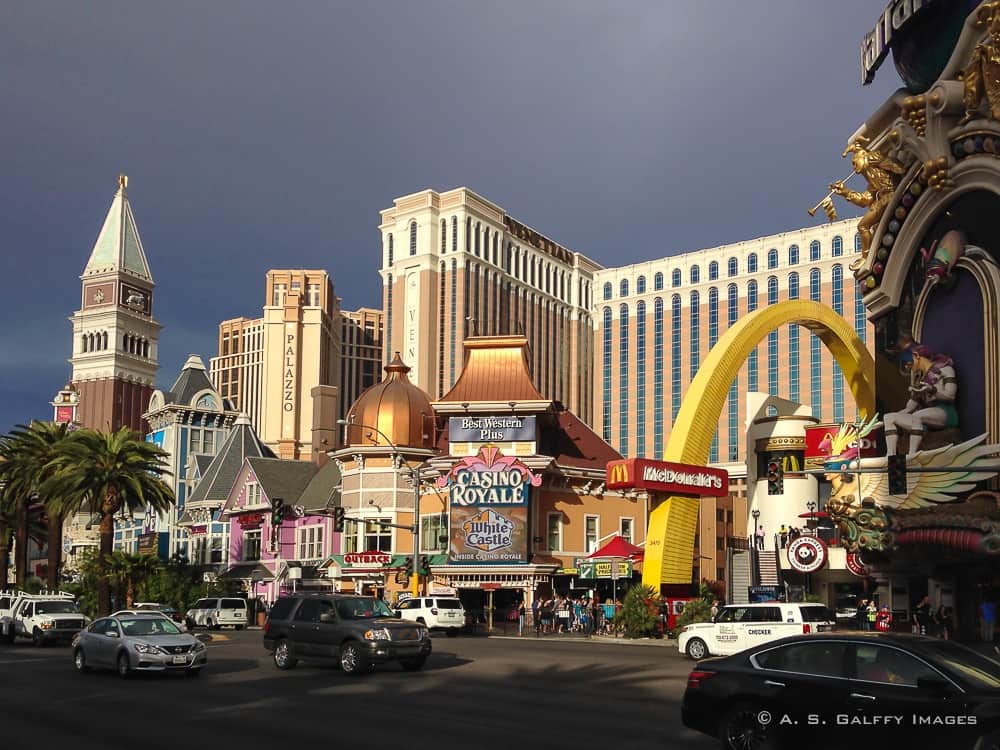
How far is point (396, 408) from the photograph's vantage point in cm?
6606

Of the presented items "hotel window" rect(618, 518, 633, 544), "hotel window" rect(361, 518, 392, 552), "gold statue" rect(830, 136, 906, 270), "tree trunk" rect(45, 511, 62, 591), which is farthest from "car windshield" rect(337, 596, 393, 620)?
"hotel window" rect(361, 518, 392, 552)

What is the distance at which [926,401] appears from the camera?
126ft

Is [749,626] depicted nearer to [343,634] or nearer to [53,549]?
[343,634]

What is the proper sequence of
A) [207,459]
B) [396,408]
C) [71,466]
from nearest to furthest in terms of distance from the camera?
[71,466]
[396,408]
[207,459]

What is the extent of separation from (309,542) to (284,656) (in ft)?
151

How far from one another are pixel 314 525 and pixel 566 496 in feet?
61.9

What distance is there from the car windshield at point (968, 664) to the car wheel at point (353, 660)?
1520 centimetres

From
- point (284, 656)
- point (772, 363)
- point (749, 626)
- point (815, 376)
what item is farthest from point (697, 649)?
point (772, 363)

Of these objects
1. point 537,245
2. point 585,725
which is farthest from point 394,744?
point 537,245

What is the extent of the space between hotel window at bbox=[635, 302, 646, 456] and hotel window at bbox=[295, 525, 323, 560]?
97654mm

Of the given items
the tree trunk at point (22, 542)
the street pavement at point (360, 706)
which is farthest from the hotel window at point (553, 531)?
the street pavement at point (360, 706)

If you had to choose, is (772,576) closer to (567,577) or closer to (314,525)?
(567,577)

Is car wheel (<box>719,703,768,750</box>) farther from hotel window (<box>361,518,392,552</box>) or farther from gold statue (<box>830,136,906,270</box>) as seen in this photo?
hotel window (<box>361,518,392,552</box>)

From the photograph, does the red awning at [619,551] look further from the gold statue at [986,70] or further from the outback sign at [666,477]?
the gold statue at [986,70]
